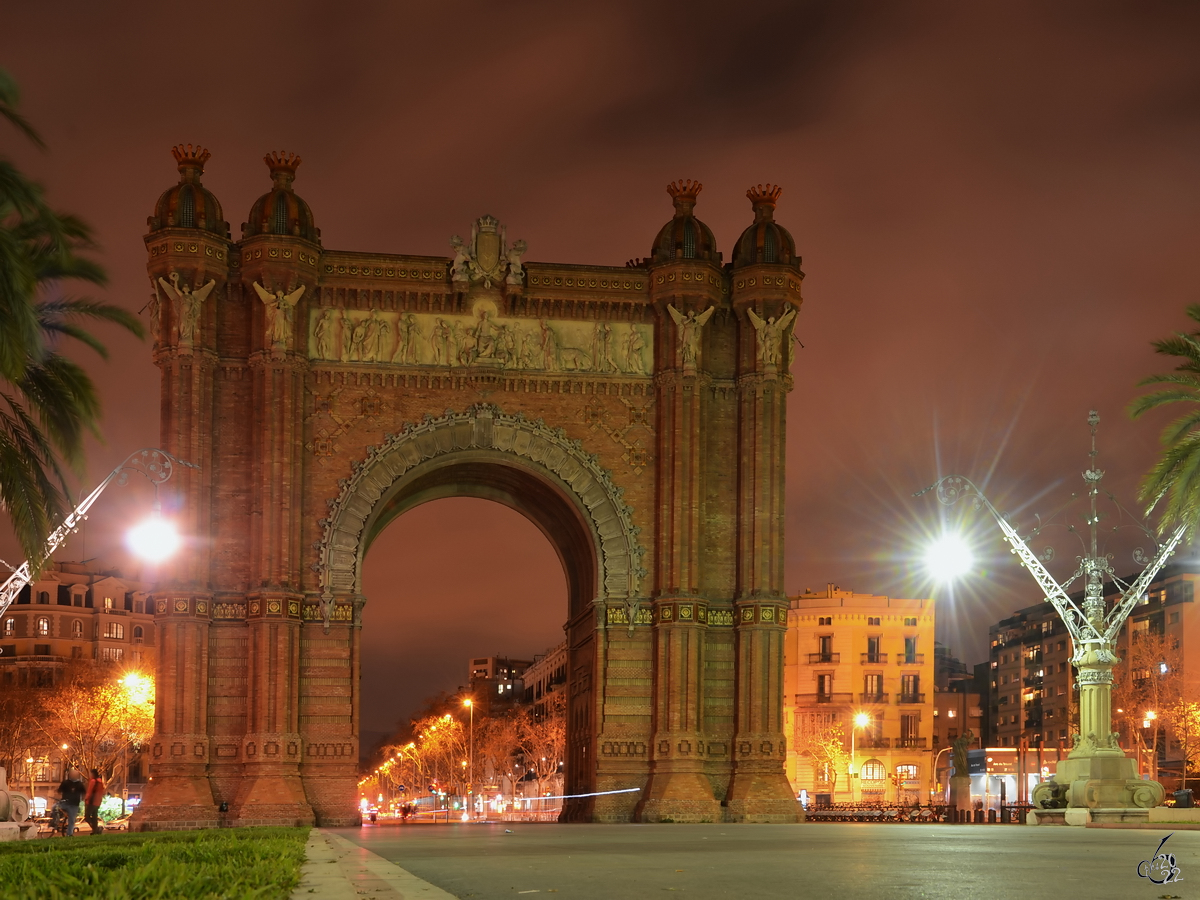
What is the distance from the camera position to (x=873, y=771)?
9606 cm

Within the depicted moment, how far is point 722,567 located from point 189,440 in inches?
572

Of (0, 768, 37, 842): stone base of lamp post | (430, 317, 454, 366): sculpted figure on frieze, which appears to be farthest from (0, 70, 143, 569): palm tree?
(430, 317, 454, 366): sculpted figure on frieze

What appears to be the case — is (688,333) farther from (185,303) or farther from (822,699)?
(822,699)

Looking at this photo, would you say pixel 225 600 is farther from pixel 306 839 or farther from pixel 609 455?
pixel 306 839

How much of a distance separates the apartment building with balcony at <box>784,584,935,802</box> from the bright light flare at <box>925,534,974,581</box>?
5673 centimetres

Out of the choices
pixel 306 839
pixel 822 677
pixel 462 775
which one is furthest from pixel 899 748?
pixel 306 839

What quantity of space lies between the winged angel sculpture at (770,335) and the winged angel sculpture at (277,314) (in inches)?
489

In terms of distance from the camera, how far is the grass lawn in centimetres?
1023

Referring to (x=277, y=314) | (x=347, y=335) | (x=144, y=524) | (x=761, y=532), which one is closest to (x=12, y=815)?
(x=144, y=524)

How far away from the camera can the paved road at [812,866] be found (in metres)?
13.1

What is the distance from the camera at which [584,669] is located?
147 feet

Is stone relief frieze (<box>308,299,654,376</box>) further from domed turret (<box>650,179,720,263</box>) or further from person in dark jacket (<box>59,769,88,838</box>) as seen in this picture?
person in dark jacket (<box>59,769,88,838</box>)

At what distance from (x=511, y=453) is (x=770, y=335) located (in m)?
7.74

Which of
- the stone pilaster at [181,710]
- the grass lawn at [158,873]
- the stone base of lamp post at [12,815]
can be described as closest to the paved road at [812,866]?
the grass lawn at [158,873]
